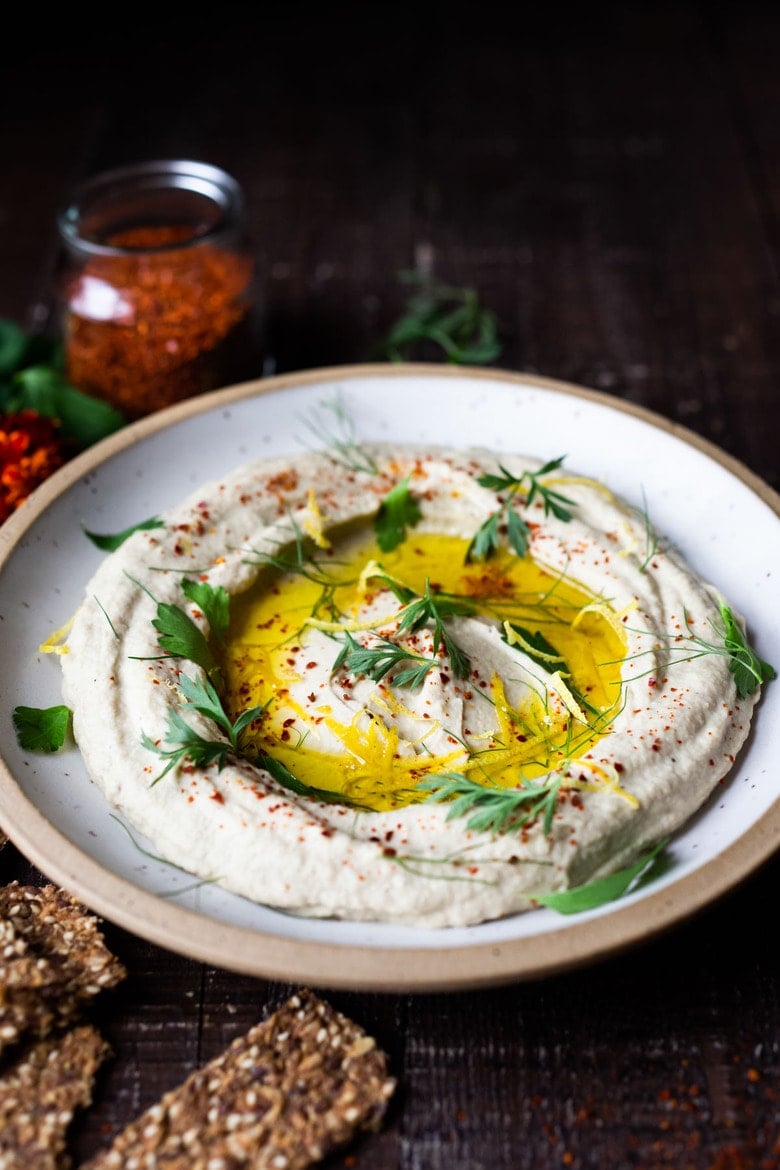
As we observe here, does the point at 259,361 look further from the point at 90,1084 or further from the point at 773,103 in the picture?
the point at 773,103

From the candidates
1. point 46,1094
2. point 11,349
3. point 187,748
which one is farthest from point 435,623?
point 11,349

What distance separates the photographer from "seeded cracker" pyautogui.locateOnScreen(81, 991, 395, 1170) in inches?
99.6

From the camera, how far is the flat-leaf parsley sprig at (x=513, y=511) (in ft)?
12.2

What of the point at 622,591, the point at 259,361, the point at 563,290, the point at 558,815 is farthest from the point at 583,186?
the point at 558,815

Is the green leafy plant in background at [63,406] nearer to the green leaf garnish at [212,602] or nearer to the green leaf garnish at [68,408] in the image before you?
the green leaf garnish at [68,408]

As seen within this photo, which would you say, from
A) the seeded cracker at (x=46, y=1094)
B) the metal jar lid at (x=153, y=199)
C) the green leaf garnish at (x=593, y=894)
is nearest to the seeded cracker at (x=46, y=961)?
the seeded cracker at (x=46, y=1094)

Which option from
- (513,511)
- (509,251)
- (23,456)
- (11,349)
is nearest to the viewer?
(513,511)

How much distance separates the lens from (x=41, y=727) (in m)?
3.17

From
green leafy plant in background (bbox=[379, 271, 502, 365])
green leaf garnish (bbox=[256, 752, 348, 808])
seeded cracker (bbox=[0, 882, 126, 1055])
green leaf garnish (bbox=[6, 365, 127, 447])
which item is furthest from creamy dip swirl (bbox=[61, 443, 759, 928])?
green leafy plant in background (bbox=[379, 271, 502, 365])

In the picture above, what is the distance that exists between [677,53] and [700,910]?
6.02m

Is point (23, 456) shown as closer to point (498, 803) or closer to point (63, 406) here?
point (63, 406)

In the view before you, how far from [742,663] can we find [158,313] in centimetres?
245

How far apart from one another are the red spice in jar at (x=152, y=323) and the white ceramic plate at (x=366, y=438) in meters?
0.31

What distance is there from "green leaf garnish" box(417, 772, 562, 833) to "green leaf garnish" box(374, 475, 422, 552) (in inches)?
45.5
